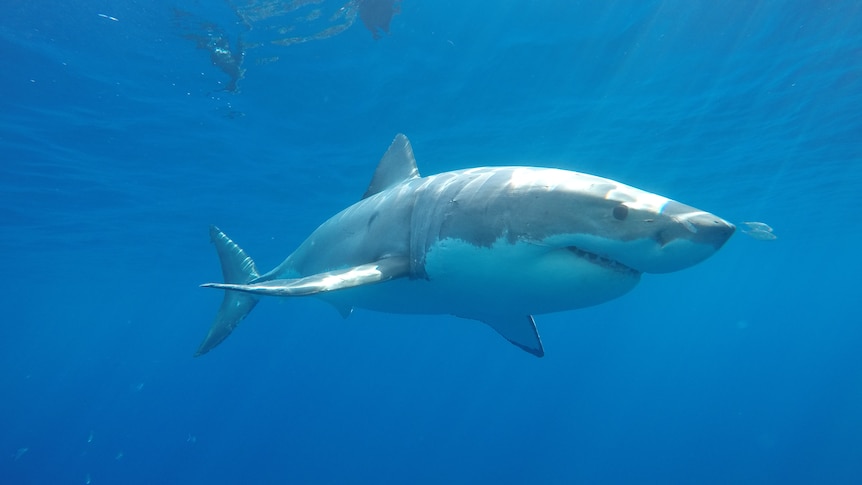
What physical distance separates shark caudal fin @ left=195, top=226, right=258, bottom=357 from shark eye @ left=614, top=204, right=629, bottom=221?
605 centimetres

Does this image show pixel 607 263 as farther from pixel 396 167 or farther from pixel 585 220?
pixel 396 167

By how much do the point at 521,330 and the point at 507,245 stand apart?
2549 millimetres

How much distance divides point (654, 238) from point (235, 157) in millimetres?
18722

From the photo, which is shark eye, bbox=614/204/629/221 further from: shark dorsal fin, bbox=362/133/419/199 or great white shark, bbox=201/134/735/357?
shark dorsal fin, bbox=362/133/419/199

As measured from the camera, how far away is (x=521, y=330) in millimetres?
5578

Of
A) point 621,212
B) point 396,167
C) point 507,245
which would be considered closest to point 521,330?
point 396,167

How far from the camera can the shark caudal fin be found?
296 inches

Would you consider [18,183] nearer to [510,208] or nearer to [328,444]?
[510,208]

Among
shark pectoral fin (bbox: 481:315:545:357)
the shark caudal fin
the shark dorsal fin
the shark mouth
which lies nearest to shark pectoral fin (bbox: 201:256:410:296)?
shark pectoral fin (bbox: 481:315:545:357)

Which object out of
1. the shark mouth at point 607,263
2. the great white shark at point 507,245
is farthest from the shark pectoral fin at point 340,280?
the shark mouth at point 607,263

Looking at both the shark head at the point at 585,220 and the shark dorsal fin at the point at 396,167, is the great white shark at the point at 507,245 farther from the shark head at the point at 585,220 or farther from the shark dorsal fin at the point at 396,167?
the shark dorsal fin at the point at 396,167

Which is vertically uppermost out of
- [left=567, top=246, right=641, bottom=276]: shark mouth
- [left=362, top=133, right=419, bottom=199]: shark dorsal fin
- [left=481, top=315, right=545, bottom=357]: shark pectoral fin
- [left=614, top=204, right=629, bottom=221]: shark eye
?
[left=614, top=204, right=629, bottom=221]: shark eye

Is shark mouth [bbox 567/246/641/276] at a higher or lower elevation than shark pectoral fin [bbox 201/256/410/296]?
higher

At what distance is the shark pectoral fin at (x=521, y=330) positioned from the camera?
5336mm
